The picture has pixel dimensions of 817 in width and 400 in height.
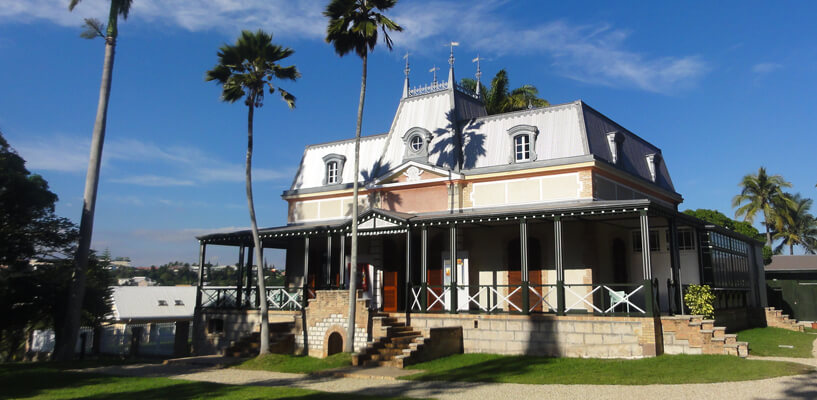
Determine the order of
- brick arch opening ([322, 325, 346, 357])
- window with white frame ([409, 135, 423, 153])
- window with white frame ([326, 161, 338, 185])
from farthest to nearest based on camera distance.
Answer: window with white frame ([326, 161, 338, 185])
window with white frame ([409, 135, 423, 153])
brick arch opening ([322, 325, 346, 357])

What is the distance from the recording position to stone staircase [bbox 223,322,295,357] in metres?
19.4

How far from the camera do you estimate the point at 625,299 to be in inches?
628

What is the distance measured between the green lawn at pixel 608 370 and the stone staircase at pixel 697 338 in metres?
0.40

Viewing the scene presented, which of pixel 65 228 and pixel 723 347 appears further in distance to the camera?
pixel 65 228

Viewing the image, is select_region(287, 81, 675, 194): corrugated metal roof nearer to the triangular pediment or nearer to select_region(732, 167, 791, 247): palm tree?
the triangular pediment

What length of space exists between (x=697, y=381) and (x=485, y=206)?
11128 mm

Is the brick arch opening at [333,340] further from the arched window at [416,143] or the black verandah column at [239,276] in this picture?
the arched window at [416,143]

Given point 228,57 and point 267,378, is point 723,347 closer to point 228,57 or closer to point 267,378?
point 267,378

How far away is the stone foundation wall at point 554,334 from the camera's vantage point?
50.6ft

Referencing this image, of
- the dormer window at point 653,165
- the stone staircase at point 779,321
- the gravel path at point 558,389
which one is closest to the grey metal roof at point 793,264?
the stone staircase at point 779,321

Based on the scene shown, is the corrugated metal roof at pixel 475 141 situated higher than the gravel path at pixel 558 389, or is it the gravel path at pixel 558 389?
the corrugated metal roof at pixel 475 141

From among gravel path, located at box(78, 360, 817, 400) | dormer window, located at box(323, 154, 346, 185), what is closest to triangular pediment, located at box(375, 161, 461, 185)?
dormer window, located at box(323, 154, 346, 185)

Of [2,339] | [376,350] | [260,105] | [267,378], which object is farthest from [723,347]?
[2,339]

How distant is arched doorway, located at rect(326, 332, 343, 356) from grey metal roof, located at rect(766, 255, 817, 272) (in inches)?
1162
